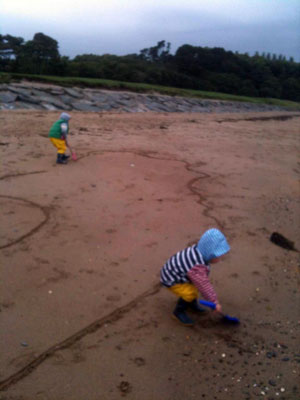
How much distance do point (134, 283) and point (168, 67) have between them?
3967 cm

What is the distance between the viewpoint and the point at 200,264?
111 inches

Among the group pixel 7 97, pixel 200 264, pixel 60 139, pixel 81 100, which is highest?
pixel 81 100

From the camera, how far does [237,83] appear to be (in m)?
42.1

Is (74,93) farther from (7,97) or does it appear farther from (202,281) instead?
(202,281)

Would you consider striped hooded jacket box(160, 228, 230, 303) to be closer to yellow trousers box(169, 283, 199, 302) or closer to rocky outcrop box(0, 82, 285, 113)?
yellow trousers box(169, 283, 199, 302)

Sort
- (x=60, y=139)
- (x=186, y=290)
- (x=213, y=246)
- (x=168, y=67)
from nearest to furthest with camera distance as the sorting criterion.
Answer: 1. (x=213, y=246)
2. (x=186, y=290)
3. (x=60, y=139)
4. (x=168, y=67)

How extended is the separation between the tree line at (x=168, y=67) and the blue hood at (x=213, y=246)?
20.8 m

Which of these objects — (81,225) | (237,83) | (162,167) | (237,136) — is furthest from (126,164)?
(237,83)

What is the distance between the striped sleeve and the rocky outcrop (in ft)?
41.1

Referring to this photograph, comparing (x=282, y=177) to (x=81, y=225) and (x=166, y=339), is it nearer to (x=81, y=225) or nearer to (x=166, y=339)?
(x=81, y=225)

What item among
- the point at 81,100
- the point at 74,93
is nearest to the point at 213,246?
the point at 81,100

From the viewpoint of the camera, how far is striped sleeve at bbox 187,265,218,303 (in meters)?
2.80

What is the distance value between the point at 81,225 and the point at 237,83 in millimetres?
41387

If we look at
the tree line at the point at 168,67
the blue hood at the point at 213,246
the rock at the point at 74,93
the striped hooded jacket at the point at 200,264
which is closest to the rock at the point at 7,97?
the rock at the point at 74,93
